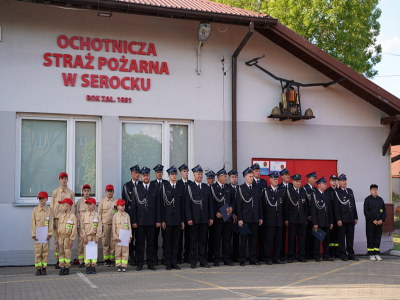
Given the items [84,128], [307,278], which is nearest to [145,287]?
[307,278]

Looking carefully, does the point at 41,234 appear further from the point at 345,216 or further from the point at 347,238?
→ the point at 347,238

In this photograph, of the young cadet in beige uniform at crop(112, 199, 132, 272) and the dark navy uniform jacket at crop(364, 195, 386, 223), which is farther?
the dark navy uniform jacket at crop(364, 195, 386, 223)

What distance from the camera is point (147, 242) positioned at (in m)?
9.51

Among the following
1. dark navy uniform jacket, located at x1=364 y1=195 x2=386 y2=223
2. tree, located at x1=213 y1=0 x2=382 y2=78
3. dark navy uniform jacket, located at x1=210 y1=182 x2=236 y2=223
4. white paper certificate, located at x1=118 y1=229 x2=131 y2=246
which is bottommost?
white paper certificate, located at x1=118 y1=229 x2=131 y2=246

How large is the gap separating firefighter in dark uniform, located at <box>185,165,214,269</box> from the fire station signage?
9.25ft

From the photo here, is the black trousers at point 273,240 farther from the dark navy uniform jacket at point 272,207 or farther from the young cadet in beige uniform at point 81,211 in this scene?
the young cadet in beige uniform at point 81,211

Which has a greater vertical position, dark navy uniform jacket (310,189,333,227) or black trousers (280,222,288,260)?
dark navy uniform jacket (310,189,333,227)

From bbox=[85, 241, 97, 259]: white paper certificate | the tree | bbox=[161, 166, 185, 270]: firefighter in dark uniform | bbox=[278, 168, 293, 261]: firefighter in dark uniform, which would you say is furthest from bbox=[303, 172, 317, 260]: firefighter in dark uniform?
the tree

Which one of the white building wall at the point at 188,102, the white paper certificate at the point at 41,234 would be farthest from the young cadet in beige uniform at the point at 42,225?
the white building wall at the point at 188,102

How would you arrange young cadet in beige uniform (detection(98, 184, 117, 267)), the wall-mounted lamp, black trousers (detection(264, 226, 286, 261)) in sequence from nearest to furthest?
young cadet in beige uniform (detection(98, 184, 117, 267))
black trousers (detection(264, 226, 286, 261))
the wall-mounted lamp

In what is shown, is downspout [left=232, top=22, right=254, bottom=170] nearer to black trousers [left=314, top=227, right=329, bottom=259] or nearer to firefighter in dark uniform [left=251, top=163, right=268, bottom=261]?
firefighter in dark uniform [left=251, top=163, right=268, bottom=261]

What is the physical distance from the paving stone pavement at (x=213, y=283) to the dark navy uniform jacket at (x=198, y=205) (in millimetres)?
1106

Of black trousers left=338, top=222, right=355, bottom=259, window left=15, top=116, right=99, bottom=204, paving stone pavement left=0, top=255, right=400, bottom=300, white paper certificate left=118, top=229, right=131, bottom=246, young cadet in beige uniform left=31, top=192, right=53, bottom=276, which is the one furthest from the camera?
black trousers left=338, top=222, right=355, bottom=259

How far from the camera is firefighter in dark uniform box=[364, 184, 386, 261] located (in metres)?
11.4
